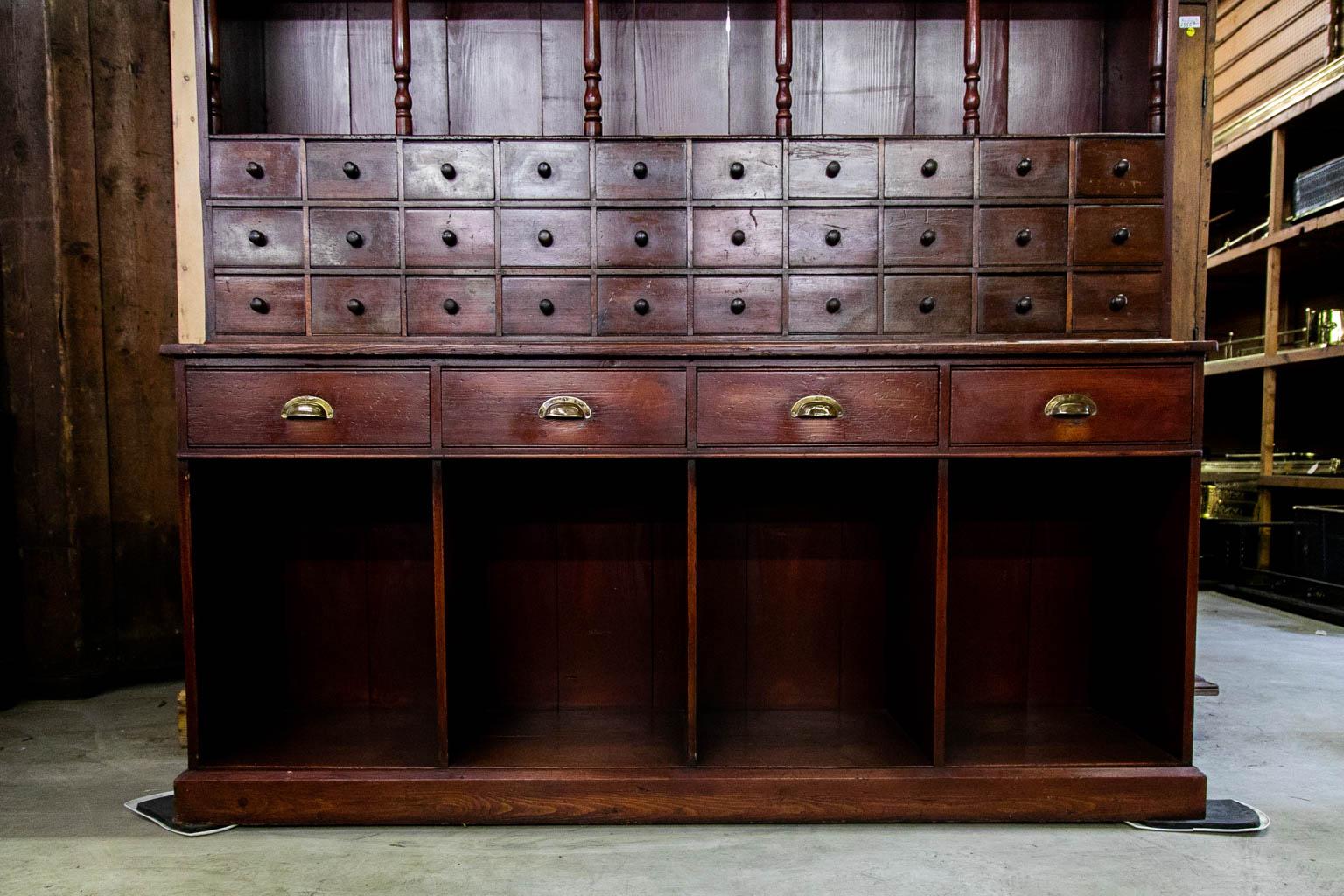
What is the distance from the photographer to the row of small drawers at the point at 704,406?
153 centimetres

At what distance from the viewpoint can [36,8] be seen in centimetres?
225

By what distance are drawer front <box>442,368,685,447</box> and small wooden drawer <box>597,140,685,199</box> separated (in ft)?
1.72

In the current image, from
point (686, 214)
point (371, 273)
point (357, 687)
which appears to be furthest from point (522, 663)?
point (686, 214)

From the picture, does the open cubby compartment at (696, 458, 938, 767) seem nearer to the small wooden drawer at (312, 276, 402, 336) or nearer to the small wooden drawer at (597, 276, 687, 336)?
the small wooden drawer at (597, 276, 687, 336)

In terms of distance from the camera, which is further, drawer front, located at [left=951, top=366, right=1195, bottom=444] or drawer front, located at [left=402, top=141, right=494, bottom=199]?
drawer front, located at [left=402, top=141, right=494, bottom=199]

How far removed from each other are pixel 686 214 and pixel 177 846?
6.06 ft

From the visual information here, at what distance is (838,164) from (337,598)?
5.95 feet

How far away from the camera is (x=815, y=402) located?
1.53 metres

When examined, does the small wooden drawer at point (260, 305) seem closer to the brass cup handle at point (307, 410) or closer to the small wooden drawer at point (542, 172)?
the brass cup handle at point (307, 410)

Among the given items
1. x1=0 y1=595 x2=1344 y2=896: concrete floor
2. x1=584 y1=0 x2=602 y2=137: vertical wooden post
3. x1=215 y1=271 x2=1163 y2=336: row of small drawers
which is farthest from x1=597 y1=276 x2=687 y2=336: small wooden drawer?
x1=0 y1=595 x2=1344 y2=896: concrete floor

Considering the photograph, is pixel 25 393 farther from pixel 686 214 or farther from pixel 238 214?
pixel 686 214

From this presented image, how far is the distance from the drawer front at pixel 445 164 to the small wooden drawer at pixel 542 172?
0.04m

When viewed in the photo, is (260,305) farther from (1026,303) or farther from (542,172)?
(1026,303)

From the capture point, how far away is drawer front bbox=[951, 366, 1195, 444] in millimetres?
1530
